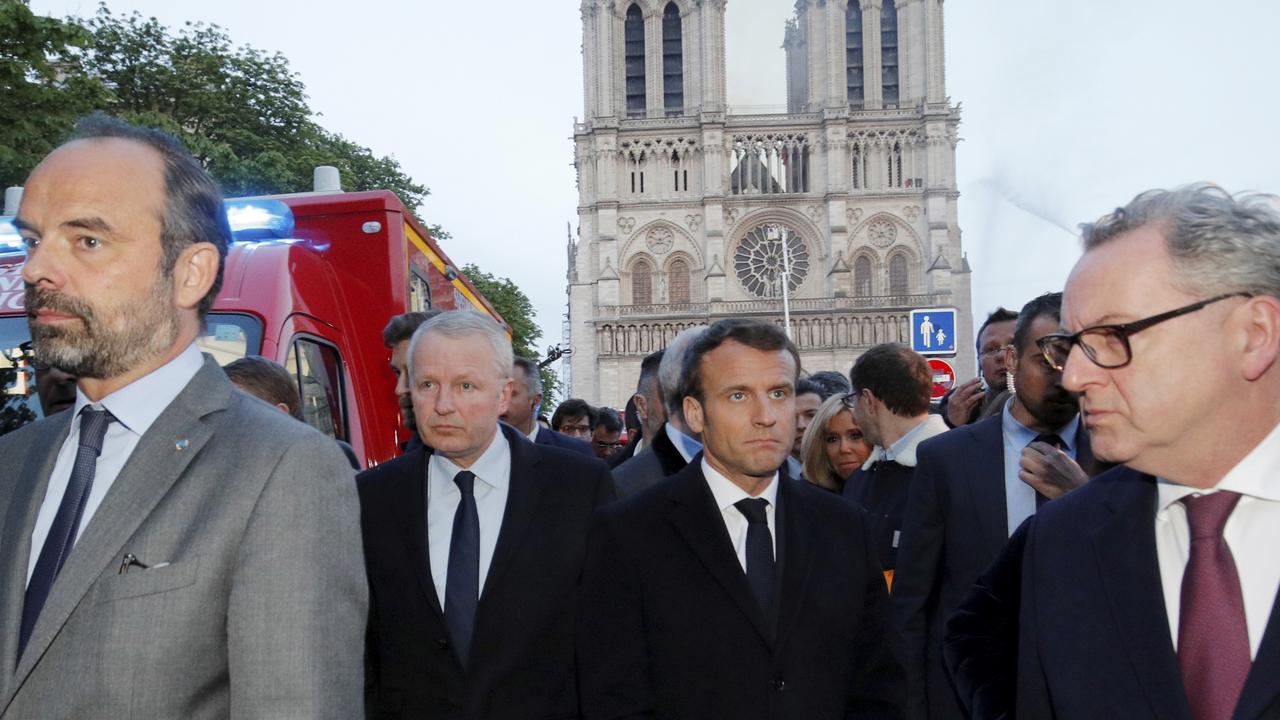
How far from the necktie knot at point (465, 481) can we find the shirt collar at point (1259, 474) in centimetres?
224

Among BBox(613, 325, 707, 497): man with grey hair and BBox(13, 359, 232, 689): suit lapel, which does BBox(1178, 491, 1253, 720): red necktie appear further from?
BBox(613, 325, 707, 497): man with grey hair

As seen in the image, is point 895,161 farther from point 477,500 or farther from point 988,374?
point 477,500

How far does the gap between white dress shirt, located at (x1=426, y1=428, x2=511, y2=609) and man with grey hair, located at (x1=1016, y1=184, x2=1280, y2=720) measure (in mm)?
1886

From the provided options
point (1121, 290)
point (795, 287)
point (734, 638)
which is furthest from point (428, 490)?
point (795, 287)

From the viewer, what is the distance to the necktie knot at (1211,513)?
1912 millimetres

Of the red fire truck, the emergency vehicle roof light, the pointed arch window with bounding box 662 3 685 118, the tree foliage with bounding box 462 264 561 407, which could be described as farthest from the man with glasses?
the pointed arch window with bounding box 662 3 685 118

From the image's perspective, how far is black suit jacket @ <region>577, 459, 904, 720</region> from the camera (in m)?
2.94

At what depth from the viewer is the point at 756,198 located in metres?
57.5

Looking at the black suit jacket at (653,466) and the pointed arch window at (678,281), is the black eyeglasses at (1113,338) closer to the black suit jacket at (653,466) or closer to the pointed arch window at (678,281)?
the black suit jacket at (653,466)

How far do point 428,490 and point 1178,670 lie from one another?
7.93 feet

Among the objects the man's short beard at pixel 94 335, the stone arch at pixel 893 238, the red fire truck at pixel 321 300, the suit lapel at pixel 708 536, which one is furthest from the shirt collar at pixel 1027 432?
the stone arch at pixel 893 238

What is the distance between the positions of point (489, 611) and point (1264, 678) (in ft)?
7.09

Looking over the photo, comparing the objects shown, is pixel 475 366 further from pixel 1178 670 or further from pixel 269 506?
pixel 1178 670

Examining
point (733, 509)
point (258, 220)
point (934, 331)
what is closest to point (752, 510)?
point (733, 509)
